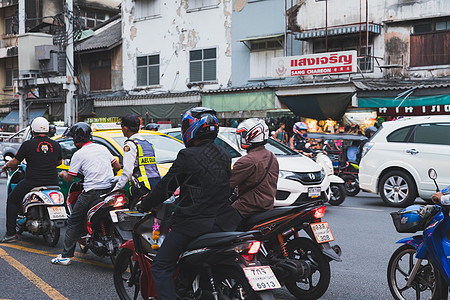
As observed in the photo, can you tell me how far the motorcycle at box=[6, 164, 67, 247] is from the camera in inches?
296

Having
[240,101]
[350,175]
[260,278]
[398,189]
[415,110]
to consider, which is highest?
[240,101]

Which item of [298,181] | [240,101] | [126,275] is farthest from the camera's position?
[240,101]

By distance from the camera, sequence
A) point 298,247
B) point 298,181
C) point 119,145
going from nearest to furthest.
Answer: point 298,247, point 119,145, point 298,181

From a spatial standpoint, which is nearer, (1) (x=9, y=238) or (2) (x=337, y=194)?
(1) (x=9, y=238)

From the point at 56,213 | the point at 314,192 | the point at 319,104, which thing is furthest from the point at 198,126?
the point at 319,104

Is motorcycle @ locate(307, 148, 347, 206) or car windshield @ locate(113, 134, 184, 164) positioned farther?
motorcycle @ locate(307, 148, 347, 206)

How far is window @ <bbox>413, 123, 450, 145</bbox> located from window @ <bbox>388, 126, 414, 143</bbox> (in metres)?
0.20

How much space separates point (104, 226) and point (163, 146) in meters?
2.84

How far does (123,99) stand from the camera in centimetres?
2820

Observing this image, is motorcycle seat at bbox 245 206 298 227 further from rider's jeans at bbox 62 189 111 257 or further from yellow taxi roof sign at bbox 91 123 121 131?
yellow taxi roof sign at bbox 91 123 121 131

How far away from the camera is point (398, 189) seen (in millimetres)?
12086

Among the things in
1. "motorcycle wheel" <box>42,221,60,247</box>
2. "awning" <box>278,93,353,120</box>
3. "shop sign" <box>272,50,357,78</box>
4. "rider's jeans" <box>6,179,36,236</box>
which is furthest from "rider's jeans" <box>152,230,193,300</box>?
"awning" <box>278,93,353,120</box>

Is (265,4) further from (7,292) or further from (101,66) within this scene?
(7,292)

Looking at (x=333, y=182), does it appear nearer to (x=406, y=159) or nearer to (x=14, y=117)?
(x=406, y=159)
